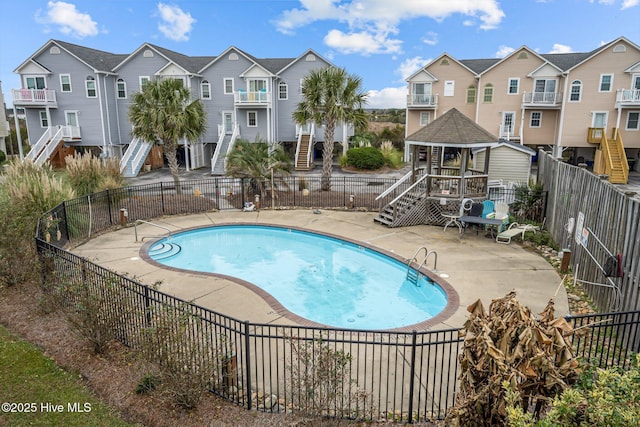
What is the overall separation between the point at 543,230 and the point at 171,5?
24464 millimetres

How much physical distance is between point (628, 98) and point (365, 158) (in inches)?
759

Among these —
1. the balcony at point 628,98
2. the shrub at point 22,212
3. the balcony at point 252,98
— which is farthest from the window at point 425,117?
the shrub at point 22,212

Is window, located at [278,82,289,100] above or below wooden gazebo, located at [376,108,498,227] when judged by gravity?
above

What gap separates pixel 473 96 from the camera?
3662cm

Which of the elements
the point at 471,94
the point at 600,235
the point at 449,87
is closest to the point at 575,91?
the point at 471,94

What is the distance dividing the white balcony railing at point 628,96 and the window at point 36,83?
4415cm

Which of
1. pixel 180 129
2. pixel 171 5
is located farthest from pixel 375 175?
pixel 171 5

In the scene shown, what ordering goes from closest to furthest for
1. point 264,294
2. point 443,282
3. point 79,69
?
1. point 264,294
2. point 443,282
3. point 79,69

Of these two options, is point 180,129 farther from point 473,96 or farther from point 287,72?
point 473,96

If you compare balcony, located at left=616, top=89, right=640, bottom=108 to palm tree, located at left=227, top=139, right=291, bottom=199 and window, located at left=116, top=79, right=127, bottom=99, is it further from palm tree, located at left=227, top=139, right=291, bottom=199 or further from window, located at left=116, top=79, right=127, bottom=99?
window, located at left=116, top=79, right=127, bottom=99

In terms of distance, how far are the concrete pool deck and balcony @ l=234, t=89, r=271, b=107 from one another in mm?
17329

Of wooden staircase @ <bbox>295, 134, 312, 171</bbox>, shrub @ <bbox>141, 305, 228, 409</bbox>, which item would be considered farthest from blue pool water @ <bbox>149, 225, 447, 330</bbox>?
wooden staircase @ <bbox>295, 134, 312, 171</bbox>

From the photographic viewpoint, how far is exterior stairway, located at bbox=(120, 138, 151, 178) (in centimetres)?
3197

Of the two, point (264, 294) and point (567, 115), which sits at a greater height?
point (567, 115)
